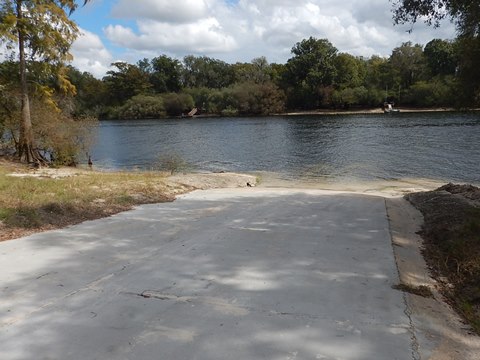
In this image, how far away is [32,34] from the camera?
2259cm

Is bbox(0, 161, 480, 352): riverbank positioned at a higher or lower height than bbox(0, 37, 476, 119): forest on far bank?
lower

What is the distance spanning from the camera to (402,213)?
37.9ft

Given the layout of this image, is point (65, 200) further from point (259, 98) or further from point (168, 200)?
point (259, 98)

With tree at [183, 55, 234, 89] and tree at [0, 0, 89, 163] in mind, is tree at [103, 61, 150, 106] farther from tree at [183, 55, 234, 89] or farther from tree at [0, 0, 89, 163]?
tree at [0, 0, 89, 163]

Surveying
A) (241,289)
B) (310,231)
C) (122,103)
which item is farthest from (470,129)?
(122,103)

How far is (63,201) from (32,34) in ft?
53.3

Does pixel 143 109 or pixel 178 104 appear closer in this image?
pixel 143 109

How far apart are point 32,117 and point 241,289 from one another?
24.7 m

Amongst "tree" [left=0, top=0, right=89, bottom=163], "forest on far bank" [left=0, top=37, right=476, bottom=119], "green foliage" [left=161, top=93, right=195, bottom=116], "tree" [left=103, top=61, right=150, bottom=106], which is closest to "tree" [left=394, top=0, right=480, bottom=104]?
"tree" [left=0, top=0, right=89, bottom=163]

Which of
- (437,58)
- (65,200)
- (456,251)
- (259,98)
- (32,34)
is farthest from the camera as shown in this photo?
(259,98)

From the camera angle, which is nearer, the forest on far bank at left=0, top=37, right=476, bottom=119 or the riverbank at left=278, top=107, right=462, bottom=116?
the riverbank at left=278, top=107, right=462, bottom=116

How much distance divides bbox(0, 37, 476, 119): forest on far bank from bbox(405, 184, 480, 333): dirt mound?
81.3 metres

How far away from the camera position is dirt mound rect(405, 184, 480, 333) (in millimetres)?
5369

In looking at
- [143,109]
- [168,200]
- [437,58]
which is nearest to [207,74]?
[143,109]
